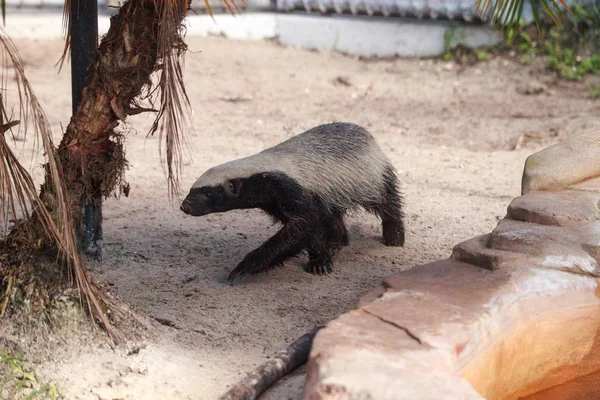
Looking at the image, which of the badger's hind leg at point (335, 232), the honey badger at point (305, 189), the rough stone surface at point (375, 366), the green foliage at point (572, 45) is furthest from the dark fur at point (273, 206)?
the green foliage at point (572, 45)

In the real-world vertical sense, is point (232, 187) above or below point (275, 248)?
above

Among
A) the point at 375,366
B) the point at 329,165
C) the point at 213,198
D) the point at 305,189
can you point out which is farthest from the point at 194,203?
the point at 375,366

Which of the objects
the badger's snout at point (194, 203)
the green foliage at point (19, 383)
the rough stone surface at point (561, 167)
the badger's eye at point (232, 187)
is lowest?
the green foliage at point (19, 383)

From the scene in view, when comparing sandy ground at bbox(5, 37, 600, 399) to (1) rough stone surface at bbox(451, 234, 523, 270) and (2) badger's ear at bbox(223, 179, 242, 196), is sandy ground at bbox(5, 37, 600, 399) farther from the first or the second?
(1) rough stone surface at bbox(451, 234, 523, 270)

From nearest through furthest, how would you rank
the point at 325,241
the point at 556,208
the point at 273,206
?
the point at 556,208
the point at 273,206
the point at 325,241

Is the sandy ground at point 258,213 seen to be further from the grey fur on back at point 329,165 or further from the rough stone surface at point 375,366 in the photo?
the rough stone surface at point 375,366

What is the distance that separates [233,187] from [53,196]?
4.22 ft

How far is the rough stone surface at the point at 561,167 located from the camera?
4.24 metres

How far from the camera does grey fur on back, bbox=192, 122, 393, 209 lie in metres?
4.50

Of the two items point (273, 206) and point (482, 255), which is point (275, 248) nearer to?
point (273, 206)

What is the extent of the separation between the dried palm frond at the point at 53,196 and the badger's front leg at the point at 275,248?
3.63ft

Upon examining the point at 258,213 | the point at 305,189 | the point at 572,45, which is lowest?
the point at 258,213

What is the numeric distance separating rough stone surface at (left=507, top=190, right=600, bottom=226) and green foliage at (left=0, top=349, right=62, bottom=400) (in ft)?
7.26

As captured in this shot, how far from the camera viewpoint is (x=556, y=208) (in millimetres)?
3828
